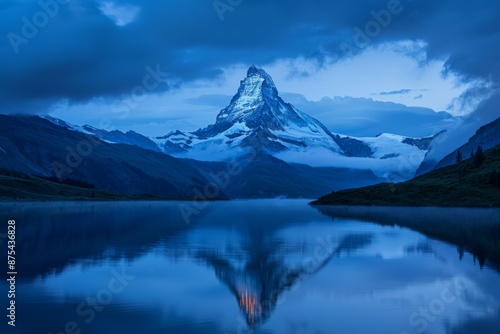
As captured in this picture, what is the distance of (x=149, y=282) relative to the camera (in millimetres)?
37375

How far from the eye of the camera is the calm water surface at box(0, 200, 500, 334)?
2708 cm

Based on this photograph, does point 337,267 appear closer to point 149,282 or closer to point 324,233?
point 149,282

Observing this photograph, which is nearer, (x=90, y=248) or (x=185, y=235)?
(x=90, y=248)

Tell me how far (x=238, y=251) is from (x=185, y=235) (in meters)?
18.7

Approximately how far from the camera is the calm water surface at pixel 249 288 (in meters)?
27.1

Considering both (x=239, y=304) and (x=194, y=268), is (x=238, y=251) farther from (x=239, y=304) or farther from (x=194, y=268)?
(x=239, y=304)

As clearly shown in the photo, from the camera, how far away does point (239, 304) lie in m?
31.5

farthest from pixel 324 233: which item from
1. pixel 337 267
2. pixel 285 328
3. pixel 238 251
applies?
pixel 285 328

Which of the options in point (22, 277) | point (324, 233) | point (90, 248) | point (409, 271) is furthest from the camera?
point (324, 233)

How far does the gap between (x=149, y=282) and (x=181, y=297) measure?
5175 millimetres

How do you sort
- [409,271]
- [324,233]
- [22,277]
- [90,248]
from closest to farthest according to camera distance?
1. [22,277]
2. [409,271]
3. [90,248]
4. [324,233]

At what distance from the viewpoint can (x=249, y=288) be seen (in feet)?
119

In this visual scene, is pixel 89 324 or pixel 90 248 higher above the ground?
pixel 90 248

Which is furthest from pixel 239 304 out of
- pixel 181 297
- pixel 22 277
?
pixel 22 277
